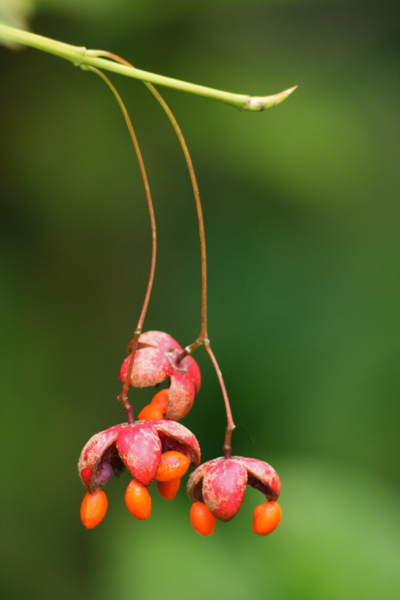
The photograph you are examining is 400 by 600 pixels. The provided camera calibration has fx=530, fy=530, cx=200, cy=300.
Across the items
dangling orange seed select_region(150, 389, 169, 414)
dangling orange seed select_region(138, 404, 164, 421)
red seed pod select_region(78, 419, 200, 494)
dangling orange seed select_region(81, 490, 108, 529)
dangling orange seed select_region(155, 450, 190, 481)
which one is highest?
dangling orange seed select_region(150, 389, 169, 414)

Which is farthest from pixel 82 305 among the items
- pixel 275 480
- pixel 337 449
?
pixel 275 480

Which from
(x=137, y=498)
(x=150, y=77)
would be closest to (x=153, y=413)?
(x=137, y=498)

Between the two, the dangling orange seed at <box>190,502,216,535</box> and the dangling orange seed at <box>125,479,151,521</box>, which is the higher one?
the dangling orange seed at <box>125,479,151,521</box>

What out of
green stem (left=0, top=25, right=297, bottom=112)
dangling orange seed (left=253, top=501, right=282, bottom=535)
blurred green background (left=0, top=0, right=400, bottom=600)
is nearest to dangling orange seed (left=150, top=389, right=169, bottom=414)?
dangling orange seed (left=253, top=501, right=282, bottom=535)

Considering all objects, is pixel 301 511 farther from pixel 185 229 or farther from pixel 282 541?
pixel 185 229

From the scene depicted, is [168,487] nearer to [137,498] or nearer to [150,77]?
[137,498]

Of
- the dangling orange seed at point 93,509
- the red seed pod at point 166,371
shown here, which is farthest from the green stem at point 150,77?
the dangling orange seed at point 93,509

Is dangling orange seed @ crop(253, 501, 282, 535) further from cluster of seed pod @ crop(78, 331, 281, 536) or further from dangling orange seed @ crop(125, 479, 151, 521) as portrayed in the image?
dangling orange seed @ crop(125, 479, 151, 521)

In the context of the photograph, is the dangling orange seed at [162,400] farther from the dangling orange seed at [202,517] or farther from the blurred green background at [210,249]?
the blurred green background at [210,249]
